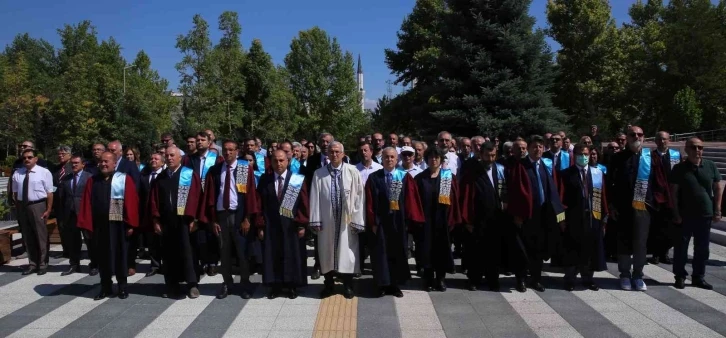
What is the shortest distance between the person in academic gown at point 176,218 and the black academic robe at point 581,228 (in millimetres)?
4546

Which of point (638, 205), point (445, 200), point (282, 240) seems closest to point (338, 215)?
point (282, 240)

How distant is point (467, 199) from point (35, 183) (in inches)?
242

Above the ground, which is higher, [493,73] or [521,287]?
[493,73]

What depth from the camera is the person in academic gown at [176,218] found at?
266 inches

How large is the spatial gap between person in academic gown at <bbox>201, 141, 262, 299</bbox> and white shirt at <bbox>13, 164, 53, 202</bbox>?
3064 mm

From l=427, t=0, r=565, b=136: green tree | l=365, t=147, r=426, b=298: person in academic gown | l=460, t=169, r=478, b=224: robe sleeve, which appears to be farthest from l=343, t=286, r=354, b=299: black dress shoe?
l=427, t=0, r=565, b=136: green tree

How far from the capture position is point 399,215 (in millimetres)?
6820

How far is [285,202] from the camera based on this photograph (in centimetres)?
666

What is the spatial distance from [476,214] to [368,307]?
1.78 m

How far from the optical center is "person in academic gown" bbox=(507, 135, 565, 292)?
6773 millimetres

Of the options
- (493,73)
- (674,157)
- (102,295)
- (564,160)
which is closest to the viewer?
(102,295)

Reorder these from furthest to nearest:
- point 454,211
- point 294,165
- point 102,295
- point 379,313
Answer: point 294,165 → point 454,211 → point 102,295 → point 379,313

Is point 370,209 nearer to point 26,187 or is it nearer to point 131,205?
point 131,205

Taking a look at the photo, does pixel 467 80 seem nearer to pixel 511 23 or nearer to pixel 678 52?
pixel 511 23
